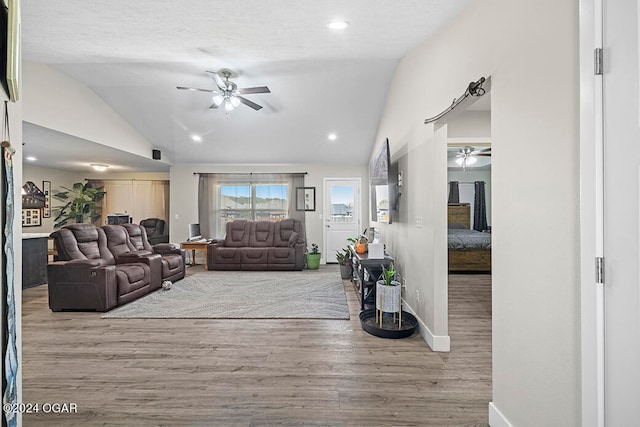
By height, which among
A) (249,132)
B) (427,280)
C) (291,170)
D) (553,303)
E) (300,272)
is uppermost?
(249,132)

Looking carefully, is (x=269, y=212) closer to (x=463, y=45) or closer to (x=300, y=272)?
(x=300, y=272)

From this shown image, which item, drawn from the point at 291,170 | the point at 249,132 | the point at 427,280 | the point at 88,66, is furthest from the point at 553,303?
the point at 291,170

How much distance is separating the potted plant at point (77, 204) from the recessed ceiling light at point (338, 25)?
25.1 feet

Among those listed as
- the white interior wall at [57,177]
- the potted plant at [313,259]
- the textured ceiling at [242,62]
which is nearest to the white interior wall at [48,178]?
the white interior wall at [57,177]

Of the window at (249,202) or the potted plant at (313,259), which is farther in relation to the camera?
the window at (249,202)

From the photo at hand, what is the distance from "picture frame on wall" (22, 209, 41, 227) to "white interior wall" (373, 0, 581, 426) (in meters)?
8.91

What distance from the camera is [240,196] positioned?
7832 millimetres

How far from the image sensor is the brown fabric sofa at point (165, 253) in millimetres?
5232

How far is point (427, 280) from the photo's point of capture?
2.93 metres

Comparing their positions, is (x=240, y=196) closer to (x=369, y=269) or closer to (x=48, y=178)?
(x=48, y=178)

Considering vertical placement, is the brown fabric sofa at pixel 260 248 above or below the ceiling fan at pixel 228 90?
below

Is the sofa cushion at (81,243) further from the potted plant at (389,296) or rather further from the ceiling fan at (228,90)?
the potted plant at (389,296)

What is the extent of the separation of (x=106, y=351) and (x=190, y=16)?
2.79 meters

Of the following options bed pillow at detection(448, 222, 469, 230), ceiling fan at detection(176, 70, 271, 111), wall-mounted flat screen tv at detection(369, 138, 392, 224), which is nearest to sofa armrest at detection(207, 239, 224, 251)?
ceiling fan at detection(176, 70, 271, 111)
